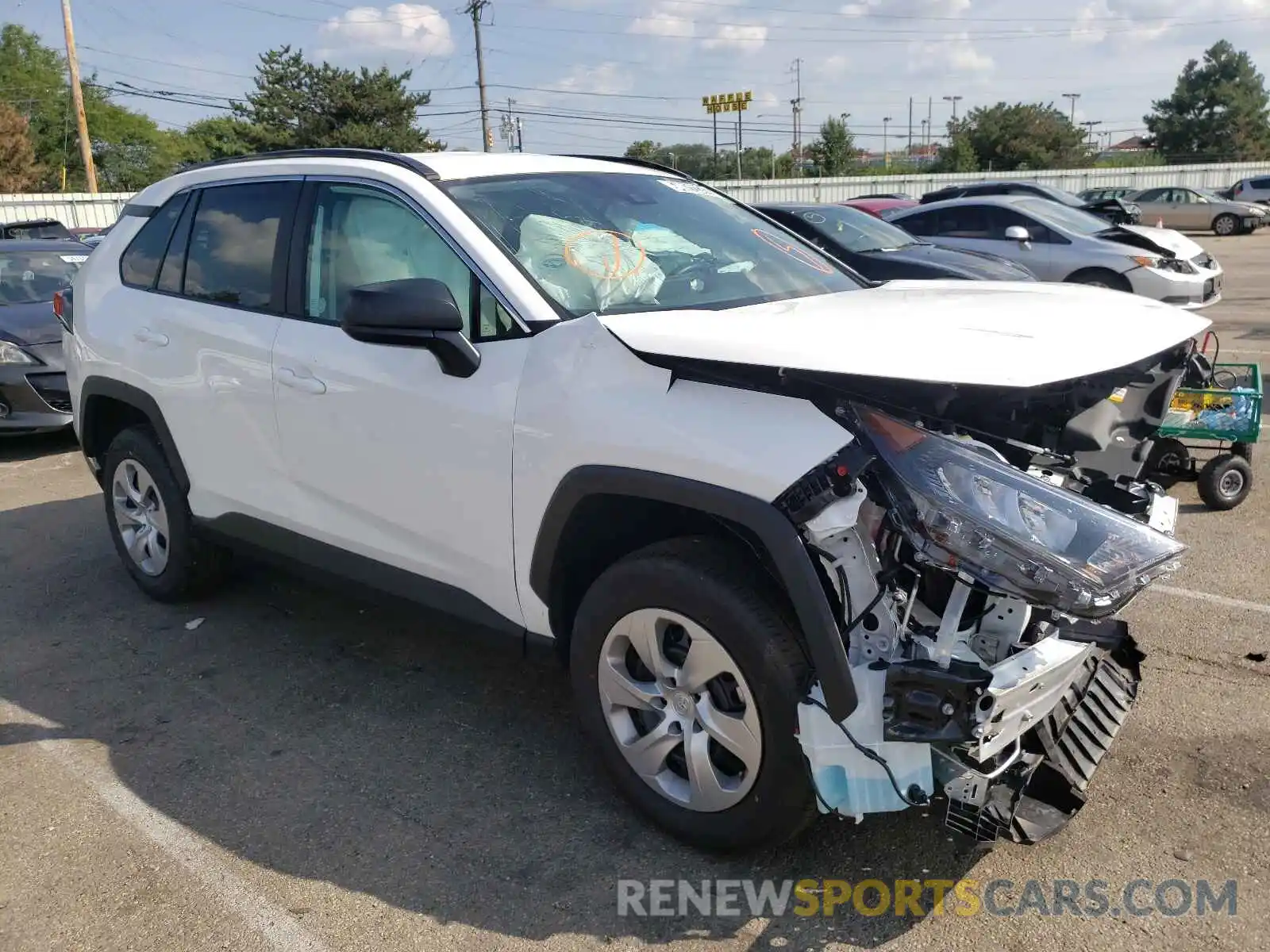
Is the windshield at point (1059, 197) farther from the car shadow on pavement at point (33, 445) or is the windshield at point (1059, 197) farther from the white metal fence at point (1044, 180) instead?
the white metal fence at point (1044, 180)

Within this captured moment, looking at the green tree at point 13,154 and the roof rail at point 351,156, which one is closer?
the roof rail at point 351,156

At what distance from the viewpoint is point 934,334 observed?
8.88 ft

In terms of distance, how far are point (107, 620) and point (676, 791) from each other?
10.7 feet

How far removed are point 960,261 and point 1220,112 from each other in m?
69.1

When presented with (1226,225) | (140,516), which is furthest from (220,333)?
(1226,225)

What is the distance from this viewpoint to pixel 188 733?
3.79 meters

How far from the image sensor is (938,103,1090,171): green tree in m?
62.0

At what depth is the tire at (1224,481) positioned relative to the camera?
5652mm

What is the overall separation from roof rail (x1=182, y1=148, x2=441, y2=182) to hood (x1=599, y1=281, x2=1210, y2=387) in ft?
3.20

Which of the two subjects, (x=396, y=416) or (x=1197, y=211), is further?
(x=1197, y=211)

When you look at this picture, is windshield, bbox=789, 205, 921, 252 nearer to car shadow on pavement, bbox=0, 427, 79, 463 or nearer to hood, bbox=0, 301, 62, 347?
hood, bbox=0, 301, 62, 347

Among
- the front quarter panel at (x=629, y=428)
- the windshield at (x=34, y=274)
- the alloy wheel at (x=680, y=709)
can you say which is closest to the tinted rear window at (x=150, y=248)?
the front quarter panel at (x=629, y=428)

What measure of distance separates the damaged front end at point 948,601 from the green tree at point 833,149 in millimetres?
65677

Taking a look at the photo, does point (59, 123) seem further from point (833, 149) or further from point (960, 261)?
point (960, 261)
